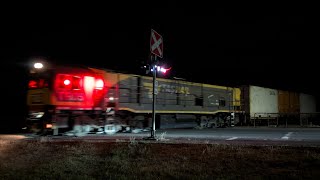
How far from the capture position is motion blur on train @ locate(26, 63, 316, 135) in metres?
16.2

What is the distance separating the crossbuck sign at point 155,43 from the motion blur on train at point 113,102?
5.15ft

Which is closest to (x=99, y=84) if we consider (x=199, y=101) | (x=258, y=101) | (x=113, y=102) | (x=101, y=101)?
(x=101, y=101)

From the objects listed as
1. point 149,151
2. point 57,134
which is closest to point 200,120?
point 57,134

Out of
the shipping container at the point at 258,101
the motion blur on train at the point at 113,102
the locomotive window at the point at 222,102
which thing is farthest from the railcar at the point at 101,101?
the shipping container at the point at 258,101

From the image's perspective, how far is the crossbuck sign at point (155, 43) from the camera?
12496 millimetres

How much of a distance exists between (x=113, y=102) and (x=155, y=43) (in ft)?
21.8

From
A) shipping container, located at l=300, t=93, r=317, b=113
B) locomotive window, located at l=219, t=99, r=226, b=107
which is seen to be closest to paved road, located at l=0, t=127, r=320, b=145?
locomotive window, located at l=219, t=99, r=226, b=107

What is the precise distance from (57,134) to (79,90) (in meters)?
2.38

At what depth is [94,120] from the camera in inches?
696

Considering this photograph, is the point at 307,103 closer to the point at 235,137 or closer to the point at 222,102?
the point at 222,102

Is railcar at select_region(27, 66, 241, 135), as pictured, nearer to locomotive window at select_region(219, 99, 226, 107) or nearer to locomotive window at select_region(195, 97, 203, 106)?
locomotive window at select_region(195, 97, 203, 106)

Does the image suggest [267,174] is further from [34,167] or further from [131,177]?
[34,167]

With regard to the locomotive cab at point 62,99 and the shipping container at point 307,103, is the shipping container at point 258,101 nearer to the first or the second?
the shipping container at point 307,103

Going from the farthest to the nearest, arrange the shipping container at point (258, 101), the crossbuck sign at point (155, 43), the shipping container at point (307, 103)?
1. the shipping container at point (307, 103)
2. the shipping container at point (258, 101)
3. the crossbuck sign at point (155, 43)
